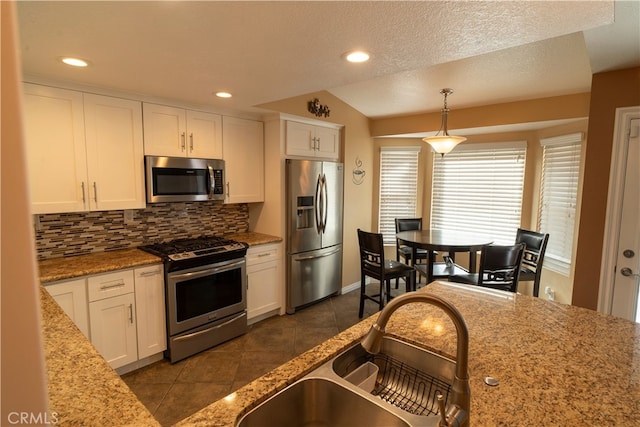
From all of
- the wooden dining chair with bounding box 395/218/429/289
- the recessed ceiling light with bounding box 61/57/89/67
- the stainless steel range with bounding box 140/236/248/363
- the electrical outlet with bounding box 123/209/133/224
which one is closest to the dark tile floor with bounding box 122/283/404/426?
the stainless steel range with bounding box 140/236/248/363

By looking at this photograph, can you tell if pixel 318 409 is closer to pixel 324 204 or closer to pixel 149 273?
pixel 149 273

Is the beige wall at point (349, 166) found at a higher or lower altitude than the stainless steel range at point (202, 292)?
higher

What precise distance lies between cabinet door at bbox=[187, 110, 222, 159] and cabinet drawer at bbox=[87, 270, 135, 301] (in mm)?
1220

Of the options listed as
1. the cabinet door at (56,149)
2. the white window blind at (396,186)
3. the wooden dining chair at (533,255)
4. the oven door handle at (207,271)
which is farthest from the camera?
the white window blind at (396,186)

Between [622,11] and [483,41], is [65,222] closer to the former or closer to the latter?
[483,41]

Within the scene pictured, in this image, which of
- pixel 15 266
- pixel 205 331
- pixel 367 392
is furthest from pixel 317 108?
pixel 15 266

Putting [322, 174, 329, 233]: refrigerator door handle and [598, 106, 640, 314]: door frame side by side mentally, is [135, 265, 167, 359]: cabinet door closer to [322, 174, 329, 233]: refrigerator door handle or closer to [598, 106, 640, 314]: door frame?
[322, 174, 329, 233]: refrigerator door handle

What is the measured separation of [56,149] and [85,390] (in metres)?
2.05

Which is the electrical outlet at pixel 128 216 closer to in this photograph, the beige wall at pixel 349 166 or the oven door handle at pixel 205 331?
the oven door handle at pixel 205 331

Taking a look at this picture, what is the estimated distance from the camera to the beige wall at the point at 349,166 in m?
3.54

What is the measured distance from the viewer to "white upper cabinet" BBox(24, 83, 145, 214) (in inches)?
88.7

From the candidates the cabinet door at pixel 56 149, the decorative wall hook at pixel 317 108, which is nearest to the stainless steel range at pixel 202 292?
the cabinet door at pixel 56 149

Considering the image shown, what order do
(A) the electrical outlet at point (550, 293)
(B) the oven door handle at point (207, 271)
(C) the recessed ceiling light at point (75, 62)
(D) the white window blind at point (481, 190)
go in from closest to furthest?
(C) the recessed ceiling light at point (75, 62) < (B) the oven door handle at point (207, 271) < (A) the electrical outlet at point (550, 293) < (D) the white window blind at point (481, 190)

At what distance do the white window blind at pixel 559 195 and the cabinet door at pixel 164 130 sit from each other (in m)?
3.90
